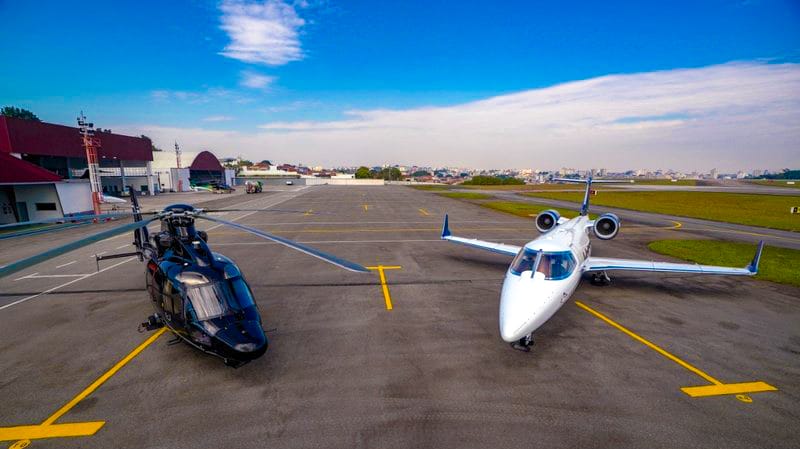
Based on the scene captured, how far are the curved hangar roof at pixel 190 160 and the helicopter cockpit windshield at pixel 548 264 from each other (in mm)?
83386

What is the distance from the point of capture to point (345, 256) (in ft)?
60.7

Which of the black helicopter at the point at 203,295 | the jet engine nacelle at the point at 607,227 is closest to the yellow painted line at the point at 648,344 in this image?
the jet engine nacelle at the point at 607,227

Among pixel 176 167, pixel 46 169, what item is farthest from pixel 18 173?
pixel 176 167

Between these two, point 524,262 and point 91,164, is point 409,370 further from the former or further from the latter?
point 91,164

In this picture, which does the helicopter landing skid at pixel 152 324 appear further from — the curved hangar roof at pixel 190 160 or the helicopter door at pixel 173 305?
the curved hangar roof at pixel 190 160

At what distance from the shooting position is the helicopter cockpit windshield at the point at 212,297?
298 inches

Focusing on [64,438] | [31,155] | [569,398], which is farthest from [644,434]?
[31,155]

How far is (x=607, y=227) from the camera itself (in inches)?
583

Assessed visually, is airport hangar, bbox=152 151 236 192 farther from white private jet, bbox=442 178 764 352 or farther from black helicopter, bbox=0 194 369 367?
white private jet, bbox=442 178 764 352

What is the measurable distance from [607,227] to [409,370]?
11899 millimetres

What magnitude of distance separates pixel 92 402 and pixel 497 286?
41.6 feet

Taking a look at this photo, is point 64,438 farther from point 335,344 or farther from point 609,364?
point 609,364

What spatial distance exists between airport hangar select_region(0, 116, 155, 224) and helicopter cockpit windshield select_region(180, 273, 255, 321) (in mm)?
33321

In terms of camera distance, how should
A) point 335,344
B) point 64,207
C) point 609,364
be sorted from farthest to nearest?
point 64,207
point 335,344
point 609,364
